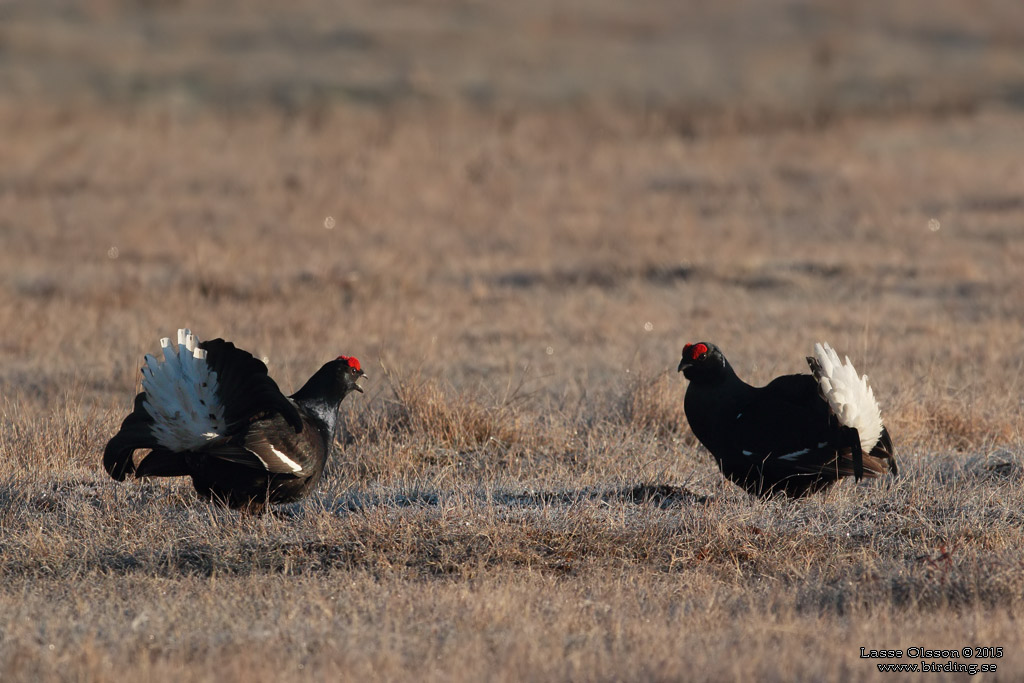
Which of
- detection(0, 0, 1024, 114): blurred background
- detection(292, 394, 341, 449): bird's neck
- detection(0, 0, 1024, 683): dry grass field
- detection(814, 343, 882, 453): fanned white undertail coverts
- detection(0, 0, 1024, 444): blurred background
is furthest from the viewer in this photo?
detection(0, 0, 1024, 114): blurred background

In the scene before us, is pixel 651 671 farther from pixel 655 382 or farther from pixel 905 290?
pixel 905 290

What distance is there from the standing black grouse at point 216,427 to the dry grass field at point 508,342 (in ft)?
0.87

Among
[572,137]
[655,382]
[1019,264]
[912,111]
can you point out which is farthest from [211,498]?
[912,111]

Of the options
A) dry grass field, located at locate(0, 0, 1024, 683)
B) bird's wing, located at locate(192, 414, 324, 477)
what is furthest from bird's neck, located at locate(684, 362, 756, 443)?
bird's wing, located at locate(192, 414, 324, 477)

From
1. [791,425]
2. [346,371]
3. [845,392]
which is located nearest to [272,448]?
[346,371]

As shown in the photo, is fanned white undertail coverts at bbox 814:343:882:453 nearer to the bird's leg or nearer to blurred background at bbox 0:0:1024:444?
the bird's leg

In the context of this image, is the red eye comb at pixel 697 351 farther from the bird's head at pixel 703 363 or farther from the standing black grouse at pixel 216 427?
the standing black grouse at pixel 216 427

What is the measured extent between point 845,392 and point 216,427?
9.55ft

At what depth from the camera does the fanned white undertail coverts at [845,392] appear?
5996mm

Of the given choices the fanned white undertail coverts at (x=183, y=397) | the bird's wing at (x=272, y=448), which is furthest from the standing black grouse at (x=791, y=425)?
the fanned white undertail coverts at (x=183, y=397)

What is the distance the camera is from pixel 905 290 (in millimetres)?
14281

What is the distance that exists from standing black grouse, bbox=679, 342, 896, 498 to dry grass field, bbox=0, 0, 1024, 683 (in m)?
0.22

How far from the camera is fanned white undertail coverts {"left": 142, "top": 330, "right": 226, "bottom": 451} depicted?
18.8 ft

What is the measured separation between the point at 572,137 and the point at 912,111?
315 inches
